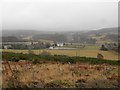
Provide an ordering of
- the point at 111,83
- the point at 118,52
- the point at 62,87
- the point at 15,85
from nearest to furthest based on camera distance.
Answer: the point at 15,85 → the point at 62,87 → the point at 111,83 → the point at 118,52

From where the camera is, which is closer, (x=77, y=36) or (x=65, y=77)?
(x=65, y=77)

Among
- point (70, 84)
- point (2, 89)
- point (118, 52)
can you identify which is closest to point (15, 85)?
point (2, 89)

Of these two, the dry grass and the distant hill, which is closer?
the dry grass

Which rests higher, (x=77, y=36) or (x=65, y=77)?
(x=77, y=36)

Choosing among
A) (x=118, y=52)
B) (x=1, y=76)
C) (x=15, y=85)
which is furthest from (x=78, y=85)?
(x=118, y=52)

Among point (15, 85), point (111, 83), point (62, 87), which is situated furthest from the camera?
point (111, 83)

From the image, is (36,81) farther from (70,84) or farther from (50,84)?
(70,84)

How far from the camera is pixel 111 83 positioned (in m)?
7.75

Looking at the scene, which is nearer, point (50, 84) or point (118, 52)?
point (50, 84)

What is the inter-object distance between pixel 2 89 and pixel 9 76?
0.69m

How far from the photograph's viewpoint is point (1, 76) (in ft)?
26.5

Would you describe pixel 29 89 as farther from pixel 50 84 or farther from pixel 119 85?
pixel 119 85

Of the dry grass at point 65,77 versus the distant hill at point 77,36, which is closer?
the dry grass at point 65,77

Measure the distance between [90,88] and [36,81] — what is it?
1.85m
